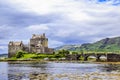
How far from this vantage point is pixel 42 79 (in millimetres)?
65125

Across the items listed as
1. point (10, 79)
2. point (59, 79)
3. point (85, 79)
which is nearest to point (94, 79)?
point (85, 79)

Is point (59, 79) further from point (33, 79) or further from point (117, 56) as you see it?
point (117, 56)

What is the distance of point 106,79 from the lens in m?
65.0

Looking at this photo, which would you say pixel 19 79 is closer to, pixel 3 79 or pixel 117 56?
pixel 3 79

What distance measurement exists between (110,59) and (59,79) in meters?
135

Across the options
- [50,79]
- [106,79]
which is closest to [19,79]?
[50,79]

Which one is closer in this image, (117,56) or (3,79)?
(3,79)

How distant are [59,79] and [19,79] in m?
8.20

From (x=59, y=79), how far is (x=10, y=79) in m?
10.1

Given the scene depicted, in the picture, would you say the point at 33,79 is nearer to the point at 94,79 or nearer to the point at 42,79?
the point at 42,79

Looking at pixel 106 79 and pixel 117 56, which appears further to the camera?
pixel 117 56

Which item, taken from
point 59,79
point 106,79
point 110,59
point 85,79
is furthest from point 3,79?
point 110,59

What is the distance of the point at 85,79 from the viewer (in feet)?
213

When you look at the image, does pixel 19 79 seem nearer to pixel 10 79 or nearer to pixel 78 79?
pixel 10 79
